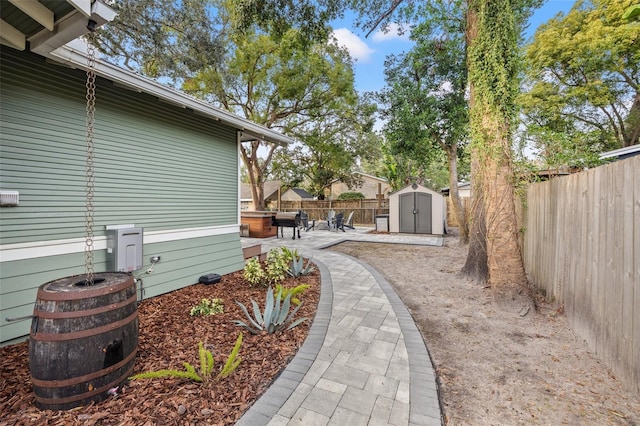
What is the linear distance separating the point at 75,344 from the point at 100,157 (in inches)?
97.7

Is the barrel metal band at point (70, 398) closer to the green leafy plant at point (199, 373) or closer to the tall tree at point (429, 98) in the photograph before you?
the green leafy plant at point (199, 373)

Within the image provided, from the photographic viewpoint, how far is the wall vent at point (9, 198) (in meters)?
2.49

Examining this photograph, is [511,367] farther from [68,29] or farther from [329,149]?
[329,149]

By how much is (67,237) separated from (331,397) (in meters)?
3.25

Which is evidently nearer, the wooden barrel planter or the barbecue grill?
the wooden barrel planter

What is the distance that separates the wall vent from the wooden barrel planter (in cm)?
150

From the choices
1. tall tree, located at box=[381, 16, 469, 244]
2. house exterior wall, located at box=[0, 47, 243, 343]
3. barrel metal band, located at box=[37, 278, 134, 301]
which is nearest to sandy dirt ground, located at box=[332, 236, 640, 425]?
barrel metal band, located at box=[37, 278, 134, 301]

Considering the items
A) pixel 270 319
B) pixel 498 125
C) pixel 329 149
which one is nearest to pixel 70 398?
pixel 270 319

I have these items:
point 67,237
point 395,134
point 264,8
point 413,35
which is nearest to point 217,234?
point 67,237

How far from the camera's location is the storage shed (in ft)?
37.6

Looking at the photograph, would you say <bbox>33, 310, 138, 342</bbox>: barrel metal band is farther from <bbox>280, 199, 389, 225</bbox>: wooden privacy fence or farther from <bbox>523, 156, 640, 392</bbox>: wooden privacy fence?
<bbox>280, 199, 389, 225</bbox>: wooden privacy fence

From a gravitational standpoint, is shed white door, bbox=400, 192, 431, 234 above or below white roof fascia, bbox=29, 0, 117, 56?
below

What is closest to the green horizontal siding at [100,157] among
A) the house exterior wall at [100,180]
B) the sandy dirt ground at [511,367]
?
the house exterior wall at [100,180]

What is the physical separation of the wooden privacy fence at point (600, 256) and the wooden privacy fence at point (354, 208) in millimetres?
12788
